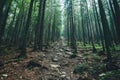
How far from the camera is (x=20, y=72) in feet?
30.2

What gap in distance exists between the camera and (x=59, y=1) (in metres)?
37.6

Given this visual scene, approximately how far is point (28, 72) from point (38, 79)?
1196 millimetres

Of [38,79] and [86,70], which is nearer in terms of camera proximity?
[38,79]

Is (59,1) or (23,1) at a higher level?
(59,1)

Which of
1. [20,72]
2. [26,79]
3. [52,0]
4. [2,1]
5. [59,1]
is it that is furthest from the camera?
[59,1]

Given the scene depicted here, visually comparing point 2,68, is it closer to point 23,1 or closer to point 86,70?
point 86,70

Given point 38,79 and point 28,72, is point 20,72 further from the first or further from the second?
point 38,79

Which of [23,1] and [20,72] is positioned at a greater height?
[23,1]

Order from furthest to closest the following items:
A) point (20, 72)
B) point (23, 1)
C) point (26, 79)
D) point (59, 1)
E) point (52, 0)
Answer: point (59, 1) < point (52, 0) < point (23, 1) < point (20, 72) < point (26, 79)

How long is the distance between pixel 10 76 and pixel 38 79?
177 cm

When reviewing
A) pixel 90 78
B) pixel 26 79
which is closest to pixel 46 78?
pixel 26 79

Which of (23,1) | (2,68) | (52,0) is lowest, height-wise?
(2,68)

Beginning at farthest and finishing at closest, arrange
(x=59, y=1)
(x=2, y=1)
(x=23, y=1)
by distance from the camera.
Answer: (x=59, y=1) → (x=23, y=1) → (x=2, y=1)

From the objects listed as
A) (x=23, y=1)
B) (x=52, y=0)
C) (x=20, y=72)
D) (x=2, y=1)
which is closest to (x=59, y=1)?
(x=52, y=0)
